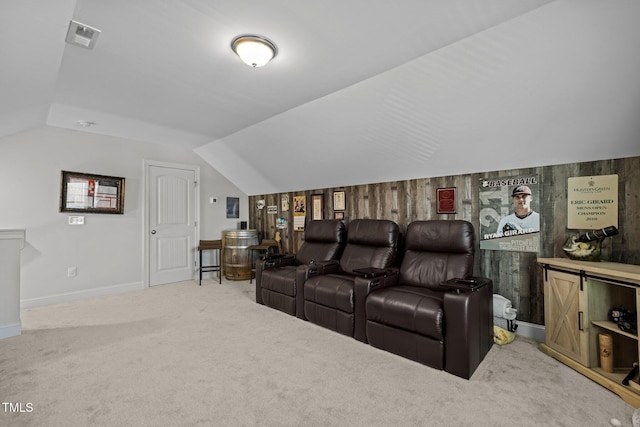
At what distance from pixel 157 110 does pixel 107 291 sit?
110 inches

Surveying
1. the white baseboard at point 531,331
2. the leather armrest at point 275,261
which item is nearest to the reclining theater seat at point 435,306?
the white baseboard at point 531,331

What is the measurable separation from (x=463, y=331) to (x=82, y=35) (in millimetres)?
3439

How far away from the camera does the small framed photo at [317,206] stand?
467cm

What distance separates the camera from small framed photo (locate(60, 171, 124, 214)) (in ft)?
12.9

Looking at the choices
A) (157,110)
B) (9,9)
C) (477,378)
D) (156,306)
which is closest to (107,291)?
(156,306)

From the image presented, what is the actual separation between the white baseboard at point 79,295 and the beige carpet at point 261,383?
0.86 m

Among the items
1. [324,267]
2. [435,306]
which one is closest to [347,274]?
[324,267]

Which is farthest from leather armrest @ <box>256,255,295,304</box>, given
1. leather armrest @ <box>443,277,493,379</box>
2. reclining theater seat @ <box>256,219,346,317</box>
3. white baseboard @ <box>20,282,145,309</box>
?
leather armrest @ <box>443,277,493,379</box>

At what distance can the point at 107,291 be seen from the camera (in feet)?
14.0

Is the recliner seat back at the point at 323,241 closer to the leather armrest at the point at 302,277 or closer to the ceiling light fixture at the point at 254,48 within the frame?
the leather armrest at the point at 302,277

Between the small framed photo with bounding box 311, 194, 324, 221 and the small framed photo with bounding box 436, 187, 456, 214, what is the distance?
73.6 inches

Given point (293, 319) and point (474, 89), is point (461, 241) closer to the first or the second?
point (474, 89)

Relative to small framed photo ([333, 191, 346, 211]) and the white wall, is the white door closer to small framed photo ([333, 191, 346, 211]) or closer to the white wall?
the white wall

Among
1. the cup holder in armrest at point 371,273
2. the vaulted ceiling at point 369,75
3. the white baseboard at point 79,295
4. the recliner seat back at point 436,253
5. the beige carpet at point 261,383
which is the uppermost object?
the vaulted ceiling at point 369,75
